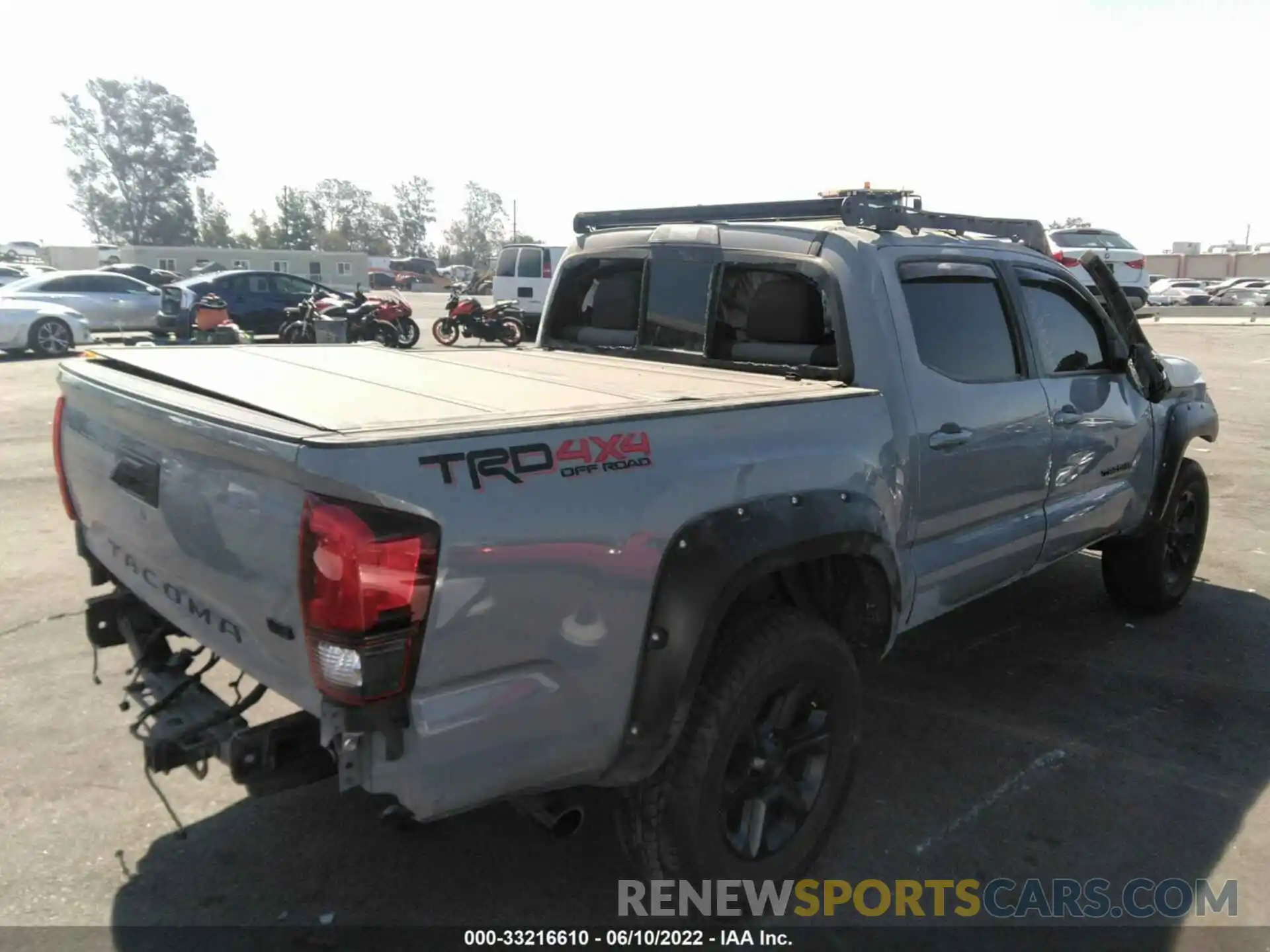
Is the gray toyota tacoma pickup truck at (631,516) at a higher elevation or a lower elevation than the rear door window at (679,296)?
lower

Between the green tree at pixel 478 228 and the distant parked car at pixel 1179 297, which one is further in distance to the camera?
the green tree at pixel 478 228

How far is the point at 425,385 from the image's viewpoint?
2.85 meters

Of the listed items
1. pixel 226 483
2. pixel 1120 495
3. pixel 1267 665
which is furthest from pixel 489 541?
pixel 1267 665

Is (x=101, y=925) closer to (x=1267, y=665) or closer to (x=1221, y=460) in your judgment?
(x=1267, y=665)

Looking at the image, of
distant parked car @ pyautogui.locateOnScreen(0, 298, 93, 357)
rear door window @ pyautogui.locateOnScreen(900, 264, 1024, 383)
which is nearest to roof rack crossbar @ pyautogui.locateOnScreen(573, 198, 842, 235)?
rear door window @ pyautogui.locateOnScreen(900, 264, 1024, 383)

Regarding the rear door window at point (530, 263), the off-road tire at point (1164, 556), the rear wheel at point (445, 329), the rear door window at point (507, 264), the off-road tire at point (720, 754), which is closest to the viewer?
the off-road tire at point (720, 754)

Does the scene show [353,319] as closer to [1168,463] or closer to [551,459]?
[1168,463]

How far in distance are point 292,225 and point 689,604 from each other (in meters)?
105

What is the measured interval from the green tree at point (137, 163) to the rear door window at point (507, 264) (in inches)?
3388

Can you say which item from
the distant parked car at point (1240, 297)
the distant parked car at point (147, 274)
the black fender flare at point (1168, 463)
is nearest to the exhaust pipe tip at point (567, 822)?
the black fender flare at point (1168, 463)

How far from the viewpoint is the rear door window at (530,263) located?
21359mm

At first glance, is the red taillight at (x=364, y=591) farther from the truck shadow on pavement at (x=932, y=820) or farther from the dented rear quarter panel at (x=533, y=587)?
the truck shadow on pavement at (x=932, y=820)

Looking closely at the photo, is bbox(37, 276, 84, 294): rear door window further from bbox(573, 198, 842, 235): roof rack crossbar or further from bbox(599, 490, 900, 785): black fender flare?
bbox(599, 490, 900, 785): black fender flare

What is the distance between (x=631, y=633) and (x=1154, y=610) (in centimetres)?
415
